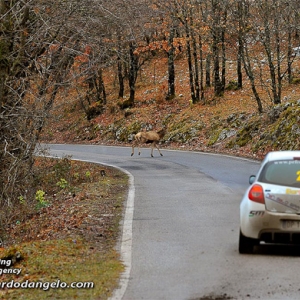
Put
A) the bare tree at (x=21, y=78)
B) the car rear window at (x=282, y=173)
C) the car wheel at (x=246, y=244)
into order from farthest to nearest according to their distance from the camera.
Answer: the bare tree at (x=21, y=78), the car wheel at (x=246, y=244), the car rear window at (x=282, y=173)

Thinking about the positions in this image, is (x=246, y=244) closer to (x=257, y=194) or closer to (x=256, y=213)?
(x=256, y=213)

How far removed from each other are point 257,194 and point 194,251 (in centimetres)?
137

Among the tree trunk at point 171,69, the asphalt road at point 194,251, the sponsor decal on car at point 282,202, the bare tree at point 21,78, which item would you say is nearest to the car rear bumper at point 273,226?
the sponsor decal on car at point 282,202

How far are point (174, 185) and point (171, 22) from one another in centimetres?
2480

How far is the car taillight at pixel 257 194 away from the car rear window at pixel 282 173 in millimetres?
158

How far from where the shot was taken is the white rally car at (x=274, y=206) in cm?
878

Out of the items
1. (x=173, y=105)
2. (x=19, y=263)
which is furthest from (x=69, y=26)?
(x=173, y=105)

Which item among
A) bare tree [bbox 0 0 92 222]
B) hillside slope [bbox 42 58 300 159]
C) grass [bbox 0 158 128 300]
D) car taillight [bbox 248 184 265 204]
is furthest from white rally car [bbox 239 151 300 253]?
hillside slope [bbox 42 58 300 159]

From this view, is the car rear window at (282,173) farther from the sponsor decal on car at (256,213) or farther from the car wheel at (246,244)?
the car wheel at (246,244)

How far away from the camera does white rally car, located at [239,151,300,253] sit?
8781 millimetres

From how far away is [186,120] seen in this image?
39812mm

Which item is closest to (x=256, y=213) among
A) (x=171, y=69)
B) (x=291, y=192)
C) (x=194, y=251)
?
(x=291, y=192)

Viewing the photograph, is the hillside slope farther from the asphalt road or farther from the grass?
the asphalt road

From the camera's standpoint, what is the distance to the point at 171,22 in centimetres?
4128
